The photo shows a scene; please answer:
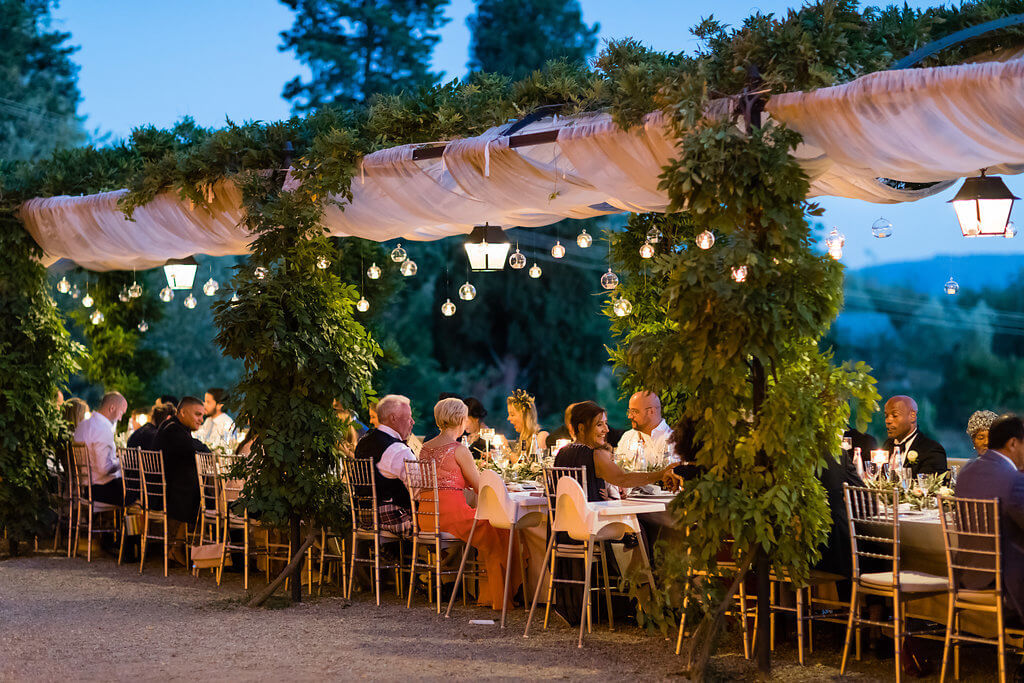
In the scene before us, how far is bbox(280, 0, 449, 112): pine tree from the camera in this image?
27016 mm

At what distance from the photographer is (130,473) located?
33.2ft

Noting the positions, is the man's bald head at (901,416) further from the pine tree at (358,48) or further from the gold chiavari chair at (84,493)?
the pine tree at (358,48)

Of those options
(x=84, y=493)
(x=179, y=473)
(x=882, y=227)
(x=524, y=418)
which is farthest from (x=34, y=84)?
(x=882, y=227)

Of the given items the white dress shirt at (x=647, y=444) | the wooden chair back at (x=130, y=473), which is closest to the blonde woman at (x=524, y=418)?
the white dress shirt at (x=647, y=444)

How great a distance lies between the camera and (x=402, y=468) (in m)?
8.14

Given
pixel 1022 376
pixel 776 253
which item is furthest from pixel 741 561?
pixel 1022 376

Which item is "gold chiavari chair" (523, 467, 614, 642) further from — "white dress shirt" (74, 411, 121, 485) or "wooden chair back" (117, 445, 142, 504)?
"white dress shirt" (74, 411, 121, 485)

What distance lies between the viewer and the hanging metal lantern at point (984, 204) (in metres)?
6.02

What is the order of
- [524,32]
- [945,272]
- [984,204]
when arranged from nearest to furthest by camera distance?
1. [984,204]
2. [945,272]
3. [524,32]

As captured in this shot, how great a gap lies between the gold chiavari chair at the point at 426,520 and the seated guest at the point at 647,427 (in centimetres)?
141

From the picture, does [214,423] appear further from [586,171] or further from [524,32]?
[524,32]

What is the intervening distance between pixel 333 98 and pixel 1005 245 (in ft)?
49.3

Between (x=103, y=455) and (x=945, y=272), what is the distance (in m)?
19.7

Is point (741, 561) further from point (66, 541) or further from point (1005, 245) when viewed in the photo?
point (1005, 245)
